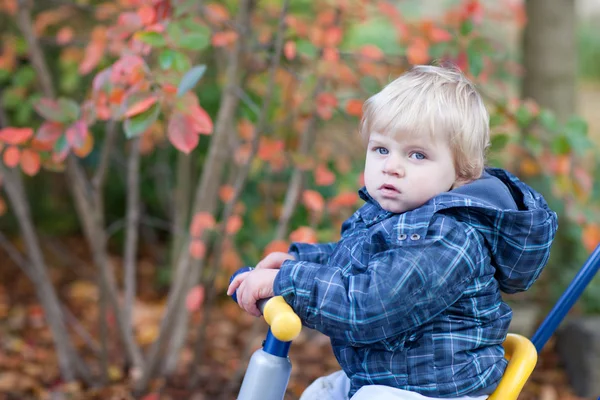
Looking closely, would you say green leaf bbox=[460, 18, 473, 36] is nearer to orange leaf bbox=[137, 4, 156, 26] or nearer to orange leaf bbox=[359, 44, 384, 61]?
orange leaf bbox=[359, 44, 384, 61]

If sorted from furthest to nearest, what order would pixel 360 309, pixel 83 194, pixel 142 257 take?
pixel 142 257
pixel 83 194
pixel 360 309

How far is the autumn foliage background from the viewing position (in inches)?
85.8

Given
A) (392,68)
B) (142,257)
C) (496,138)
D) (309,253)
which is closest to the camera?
(309,253)

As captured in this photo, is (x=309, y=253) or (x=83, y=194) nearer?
(x=309, y=253)

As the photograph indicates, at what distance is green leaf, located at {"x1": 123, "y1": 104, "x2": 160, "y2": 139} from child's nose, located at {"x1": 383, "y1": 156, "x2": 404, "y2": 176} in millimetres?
679

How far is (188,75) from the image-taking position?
1.85 m

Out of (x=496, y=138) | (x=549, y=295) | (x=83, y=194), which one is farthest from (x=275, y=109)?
(x=549, y=295)

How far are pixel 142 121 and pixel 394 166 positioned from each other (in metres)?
0.72

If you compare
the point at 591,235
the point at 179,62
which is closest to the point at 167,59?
the point at 179,62

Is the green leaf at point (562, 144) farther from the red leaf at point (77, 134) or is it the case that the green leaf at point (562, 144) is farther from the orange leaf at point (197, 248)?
the red leaf at point (77, 134)

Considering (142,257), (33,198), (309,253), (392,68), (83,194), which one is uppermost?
(392,68)

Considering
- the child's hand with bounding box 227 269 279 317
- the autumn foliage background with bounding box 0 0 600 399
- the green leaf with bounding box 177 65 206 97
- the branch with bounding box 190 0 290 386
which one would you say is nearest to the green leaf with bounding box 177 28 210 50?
the autumn foliage background with bounding box 0 0 600 399

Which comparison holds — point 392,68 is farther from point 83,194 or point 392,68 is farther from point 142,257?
point 142,257

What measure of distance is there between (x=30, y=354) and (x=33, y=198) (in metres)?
1.70
